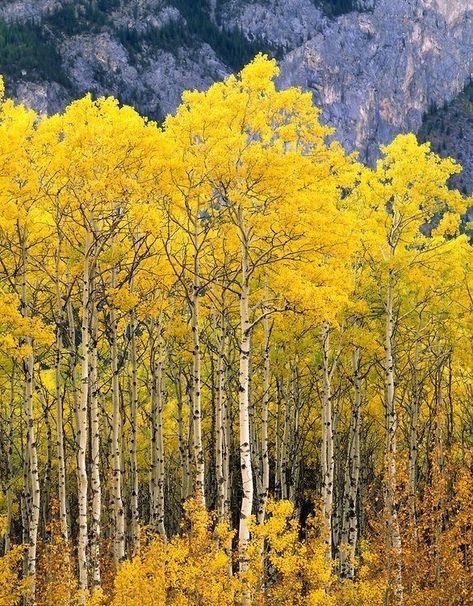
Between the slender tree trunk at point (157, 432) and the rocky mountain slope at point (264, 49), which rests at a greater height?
the rocky mountain slope at point (264, 49)

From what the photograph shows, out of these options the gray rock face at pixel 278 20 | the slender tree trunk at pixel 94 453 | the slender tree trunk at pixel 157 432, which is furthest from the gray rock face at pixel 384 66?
the slender tree trunk at pixel 94 453

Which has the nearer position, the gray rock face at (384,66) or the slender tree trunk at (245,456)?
the slender tree trunk at (245,456)

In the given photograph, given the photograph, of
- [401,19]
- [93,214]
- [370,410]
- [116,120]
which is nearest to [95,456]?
[93,214]

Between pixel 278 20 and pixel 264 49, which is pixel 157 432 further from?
pixel 278 20

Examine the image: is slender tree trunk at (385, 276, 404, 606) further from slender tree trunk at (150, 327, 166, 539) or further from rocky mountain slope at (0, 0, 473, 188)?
rocky mountain slope at (0, 0, 473, 188)

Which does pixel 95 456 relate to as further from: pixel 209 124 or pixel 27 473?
pixel 27 473

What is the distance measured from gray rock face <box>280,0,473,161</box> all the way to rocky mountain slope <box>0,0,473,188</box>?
0.23 meters

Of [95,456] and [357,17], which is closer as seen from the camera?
[95,456]

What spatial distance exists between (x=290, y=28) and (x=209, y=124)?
15998cm

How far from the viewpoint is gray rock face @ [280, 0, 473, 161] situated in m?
153

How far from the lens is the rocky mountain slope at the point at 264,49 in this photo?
→ 445 feet

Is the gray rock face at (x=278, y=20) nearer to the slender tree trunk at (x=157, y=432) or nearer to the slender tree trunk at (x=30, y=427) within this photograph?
the slender tree trunk at (x=157, y=432)

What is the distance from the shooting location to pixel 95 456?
1252 centimetres

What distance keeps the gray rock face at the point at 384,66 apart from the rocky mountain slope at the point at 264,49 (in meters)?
0.23
